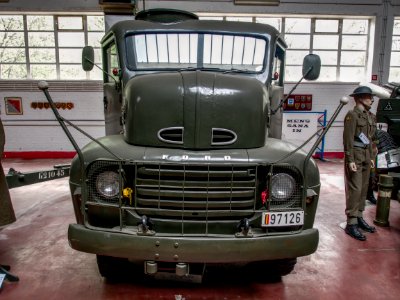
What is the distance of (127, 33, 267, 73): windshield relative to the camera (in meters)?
3.49

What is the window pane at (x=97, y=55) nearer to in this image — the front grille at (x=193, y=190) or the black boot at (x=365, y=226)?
the black boot at (x=365, y=226)

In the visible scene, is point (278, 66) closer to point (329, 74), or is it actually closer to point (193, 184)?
point (193, 184)

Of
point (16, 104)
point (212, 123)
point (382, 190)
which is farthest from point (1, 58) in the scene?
point (382, 190)

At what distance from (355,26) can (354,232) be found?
7.54 meters

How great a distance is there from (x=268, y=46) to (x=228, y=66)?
47 cm

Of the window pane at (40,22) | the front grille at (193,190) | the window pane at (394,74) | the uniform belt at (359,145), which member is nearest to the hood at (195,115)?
the front grille at (193,190)

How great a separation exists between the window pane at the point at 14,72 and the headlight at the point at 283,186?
936 cm

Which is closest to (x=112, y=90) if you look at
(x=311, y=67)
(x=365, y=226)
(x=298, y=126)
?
(x=311, y=67)

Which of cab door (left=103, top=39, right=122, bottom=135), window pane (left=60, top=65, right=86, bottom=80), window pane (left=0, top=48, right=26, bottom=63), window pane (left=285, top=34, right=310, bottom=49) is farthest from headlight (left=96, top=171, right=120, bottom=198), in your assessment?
window pane (left=0, top=48, right=26, bottom=63)

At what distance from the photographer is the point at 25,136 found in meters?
9.65

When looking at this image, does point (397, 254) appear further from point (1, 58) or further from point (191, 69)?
point (1, 58)

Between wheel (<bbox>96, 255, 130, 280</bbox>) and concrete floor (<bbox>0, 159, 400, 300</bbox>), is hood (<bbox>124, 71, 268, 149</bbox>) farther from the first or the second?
concrete floor (<bbox>0, 159, 400, 300</bbox>)

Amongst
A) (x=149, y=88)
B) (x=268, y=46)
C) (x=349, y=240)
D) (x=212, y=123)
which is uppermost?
(x=268, y=46)

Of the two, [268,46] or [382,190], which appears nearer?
[268,46]
